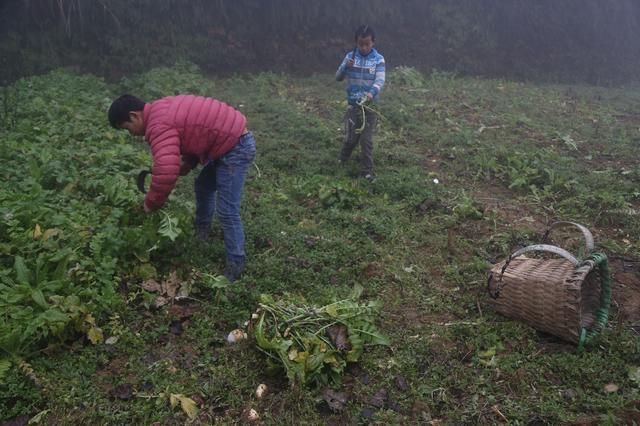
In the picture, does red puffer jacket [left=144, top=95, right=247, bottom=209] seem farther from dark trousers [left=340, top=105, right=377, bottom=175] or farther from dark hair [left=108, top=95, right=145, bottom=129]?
dark trousers [left=340, top=105, right=377, bottom=175]

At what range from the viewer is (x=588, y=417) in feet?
10.7

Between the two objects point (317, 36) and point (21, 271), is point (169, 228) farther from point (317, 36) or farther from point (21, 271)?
point (317, 36)

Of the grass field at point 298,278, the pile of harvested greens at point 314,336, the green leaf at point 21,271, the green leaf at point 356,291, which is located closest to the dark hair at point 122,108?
the grass field at point 298,278

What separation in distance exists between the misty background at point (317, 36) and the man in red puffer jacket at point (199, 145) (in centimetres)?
593

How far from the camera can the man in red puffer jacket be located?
13.0 ft

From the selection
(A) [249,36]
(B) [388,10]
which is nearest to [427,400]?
(A) [249,36]

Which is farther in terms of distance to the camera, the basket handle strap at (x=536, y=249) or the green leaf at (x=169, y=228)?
the green leaf at (x=169, y=228)

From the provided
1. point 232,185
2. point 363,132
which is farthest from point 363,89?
point 232,185

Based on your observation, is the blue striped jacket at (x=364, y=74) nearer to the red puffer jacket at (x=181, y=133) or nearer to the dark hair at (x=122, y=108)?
the red puffer jacket at (x=181, y=133)

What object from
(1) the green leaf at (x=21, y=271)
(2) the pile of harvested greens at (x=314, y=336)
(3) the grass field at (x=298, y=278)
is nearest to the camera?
(3) the grass field at (x=298, y=278)

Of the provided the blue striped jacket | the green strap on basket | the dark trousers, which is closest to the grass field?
the green strap on basket

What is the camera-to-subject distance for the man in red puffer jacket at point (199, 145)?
13.0 feet

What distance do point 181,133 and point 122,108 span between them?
45 centimetres

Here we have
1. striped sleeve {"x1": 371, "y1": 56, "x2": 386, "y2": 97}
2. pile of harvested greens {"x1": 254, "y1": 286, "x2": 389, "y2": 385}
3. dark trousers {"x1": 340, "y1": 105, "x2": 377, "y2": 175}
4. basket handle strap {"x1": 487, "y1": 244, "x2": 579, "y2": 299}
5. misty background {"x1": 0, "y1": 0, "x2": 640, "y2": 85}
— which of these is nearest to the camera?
pile of harvested greens {"x1": 254, "y1": 286, "x2": 389, "y2": 385}
